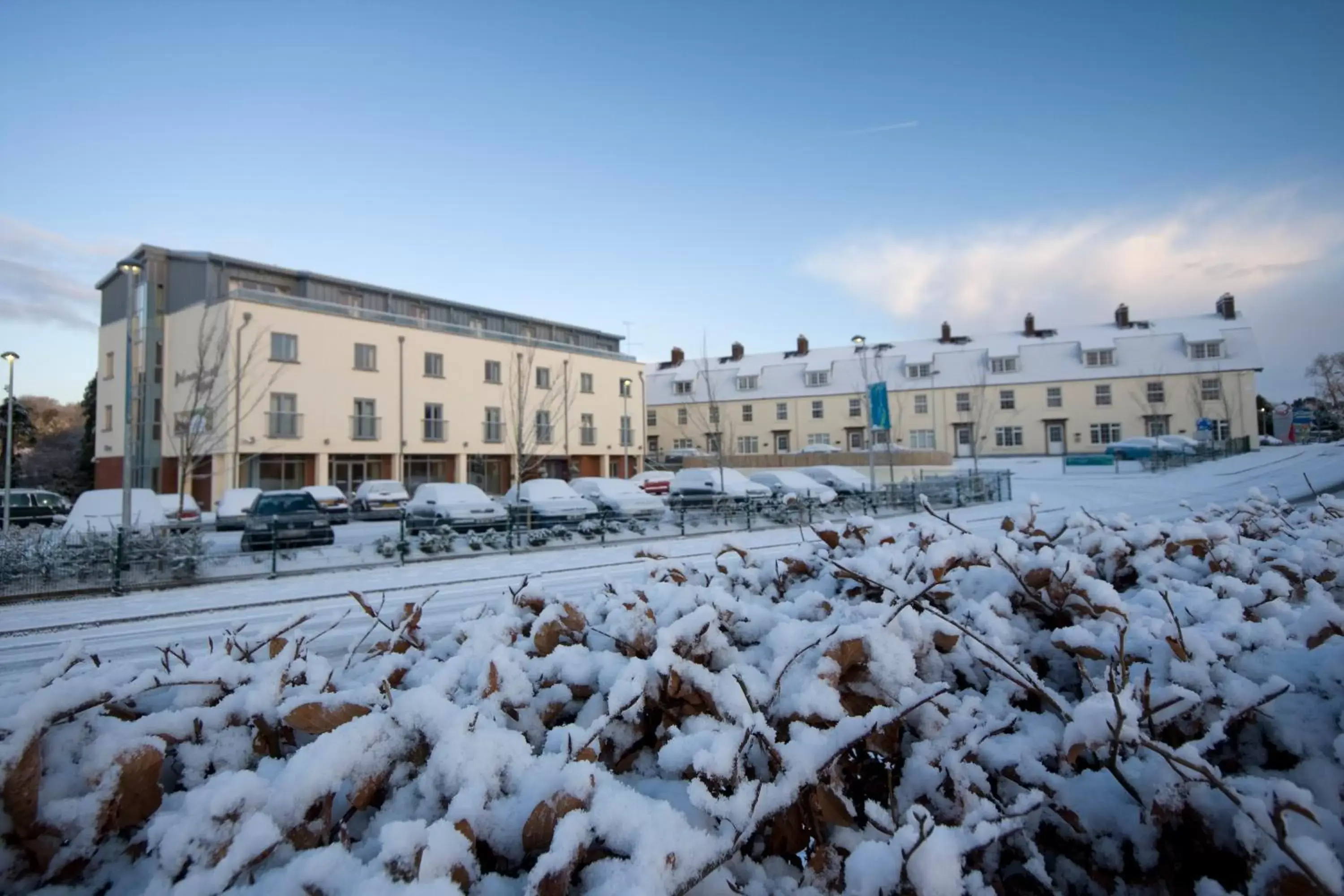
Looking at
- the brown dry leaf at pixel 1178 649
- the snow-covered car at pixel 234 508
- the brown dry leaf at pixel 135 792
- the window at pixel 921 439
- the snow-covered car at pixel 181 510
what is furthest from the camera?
the window at pixel 921 439

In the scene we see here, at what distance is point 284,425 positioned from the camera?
31.7 meters

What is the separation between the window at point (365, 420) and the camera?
3412cm

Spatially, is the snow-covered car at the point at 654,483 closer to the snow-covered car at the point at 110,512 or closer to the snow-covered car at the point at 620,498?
the snow-covered car at the point at 620,498

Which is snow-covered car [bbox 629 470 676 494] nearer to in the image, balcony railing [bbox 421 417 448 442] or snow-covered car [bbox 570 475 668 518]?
snow-covered car [bbox 570 475 668 518]

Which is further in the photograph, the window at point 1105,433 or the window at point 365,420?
the window at point 1105,433

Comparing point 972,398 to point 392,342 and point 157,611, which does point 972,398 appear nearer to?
point 392,342

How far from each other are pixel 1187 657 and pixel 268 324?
3587 cm

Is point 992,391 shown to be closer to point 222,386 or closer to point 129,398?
point 222,386

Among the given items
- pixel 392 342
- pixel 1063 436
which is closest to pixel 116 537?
pixel 392 342

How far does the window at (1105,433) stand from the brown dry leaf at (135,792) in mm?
62269

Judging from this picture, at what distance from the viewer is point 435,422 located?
3738 centimetres

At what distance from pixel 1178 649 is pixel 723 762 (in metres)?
1.13

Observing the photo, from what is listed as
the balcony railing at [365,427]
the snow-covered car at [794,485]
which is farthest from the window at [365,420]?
the snow-covered car at [794,485]

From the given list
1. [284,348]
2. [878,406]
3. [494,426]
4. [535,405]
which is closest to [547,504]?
[878,406]
